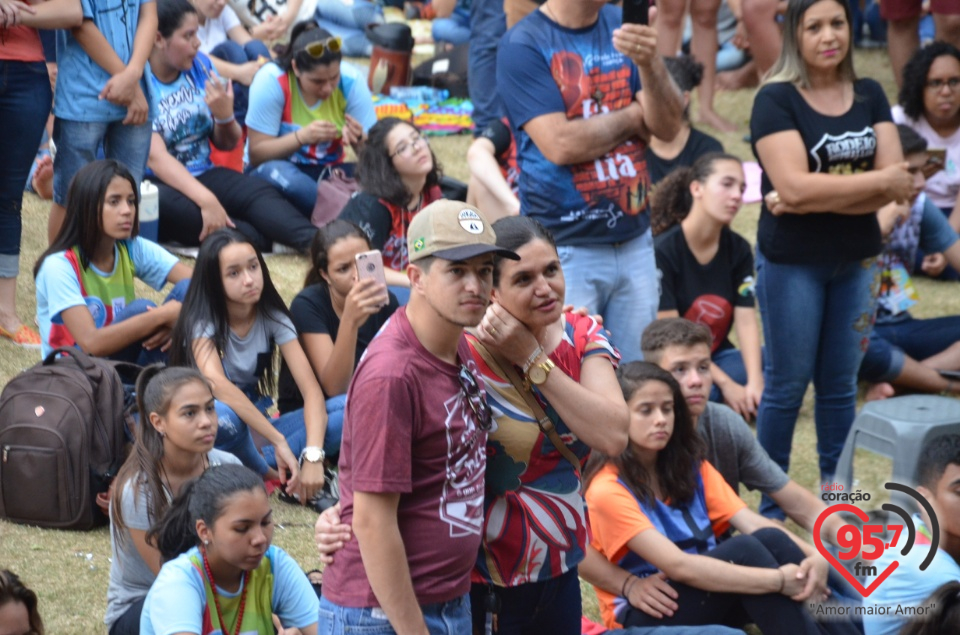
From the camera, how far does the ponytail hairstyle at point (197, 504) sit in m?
3.27

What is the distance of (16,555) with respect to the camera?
3.94m

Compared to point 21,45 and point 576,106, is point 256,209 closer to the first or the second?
point 21,45

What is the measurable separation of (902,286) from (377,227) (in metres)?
2.53

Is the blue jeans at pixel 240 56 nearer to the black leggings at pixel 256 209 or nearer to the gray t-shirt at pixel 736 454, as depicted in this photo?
the black leggings at pixel 256 209

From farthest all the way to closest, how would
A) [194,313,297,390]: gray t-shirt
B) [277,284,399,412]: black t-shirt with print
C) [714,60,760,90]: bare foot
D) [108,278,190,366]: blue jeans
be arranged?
[714,60,760,90]: bare foot → [277,284,399,412]: black t-shirt with print → [108,278,190,366]: blue jeans → [194,313,297,390]: gray t-shirt

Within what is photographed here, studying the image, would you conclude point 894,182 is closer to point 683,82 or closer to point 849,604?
point 849,604

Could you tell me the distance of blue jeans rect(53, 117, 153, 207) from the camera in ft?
16.6

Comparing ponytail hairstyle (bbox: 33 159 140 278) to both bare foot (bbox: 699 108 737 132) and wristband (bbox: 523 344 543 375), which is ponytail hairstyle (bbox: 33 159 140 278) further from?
bare foot (bbox: 699 108 737 132)

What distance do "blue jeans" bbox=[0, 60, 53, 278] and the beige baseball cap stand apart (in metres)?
2.96

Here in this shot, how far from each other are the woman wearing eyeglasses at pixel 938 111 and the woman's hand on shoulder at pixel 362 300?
11.6 feet

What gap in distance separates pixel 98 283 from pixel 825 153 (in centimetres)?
261

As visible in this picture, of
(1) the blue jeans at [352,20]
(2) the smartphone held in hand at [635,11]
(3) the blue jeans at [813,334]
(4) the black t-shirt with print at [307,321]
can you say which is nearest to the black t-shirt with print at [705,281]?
Result: (3) the blue jeans at [813,334]

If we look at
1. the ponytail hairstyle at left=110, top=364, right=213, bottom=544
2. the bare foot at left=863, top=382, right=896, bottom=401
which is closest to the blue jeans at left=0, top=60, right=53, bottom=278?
the ponytail hairstyle at left=110, top=364, right=213, bottom=544

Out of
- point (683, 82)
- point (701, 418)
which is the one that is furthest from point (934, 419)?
point (683, 82)
